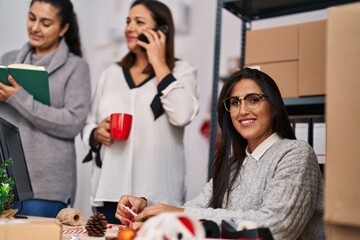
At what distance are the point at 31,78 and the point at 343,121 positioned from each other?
1291 millimetres

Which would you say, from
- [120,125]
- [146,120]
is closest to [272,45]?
[146,120]

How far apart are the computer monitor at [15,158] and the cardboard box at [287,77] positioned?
1.01 metres

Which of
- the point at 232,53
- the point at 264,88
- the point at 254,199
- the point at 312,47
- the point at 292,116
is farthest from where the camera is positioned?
the point at 232,53

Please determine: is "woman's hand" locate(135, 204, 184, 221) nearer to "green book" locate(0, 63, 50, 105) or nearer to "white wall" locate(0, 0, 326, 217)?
"green book" locate(0, 63, 50, 105)

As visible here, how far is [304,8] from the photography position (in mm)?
2162

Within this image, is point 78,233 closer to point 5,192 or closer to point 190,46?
point 5,192

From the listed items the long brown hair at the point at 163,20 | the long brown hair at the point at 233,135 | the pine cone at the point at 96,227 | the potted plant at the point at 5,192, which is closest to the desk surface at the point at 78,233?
the pine cone at the point at 96,227

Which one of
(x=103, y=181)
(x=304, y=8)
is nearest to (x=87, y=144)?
(x=103, y=181)

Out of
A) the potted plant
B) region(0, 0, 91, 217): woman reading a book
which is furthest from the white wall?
the potted plant

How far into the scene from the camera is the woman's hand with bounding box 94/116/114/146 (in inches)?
73.3

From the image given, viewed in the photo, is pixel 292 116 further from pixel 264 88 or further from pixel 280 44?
pixel 264 88

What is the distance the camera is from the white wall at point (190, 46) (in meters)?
3.31

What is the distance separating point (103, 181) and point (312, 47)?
0.96 meters

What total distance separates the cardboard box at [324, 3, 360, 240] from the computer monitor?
917 millimetres
